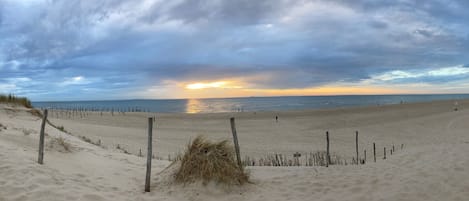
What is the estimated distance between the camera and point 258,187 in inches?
356

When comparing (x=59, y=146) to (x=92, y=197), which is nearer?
(x=92, y=197)

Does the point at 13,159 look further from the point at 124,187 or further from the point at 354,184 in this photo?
the point at 354,184

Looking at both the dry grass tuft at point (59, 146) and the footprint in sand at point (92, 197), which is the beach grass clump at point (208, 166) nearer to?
the footprint in sand at point (92, 197)

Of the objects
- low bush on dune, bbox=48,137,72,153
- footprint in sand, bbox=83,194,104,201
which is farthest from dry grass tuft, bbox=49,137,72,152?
footprint in sand, bbox=83,194,104,201

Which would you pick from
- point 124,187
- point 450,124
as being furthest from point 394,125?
point 124,187

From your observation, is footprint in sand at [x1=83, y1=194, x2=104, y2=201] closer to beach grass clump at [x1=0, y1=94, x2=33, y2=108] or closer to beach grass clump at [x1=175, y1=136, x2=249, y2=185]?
beach grass clump at [x1=175, y1=136, x2=249, y2=185]

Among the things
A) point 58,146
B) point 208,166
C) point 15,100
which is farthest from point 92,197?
point 15,100

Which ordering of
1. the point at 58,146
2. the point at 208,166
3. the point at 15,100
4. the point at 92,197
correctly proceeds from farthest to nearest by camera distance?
the point at 15,100 < the point at 58,146 < the point at 208,166 < the point at 92,197

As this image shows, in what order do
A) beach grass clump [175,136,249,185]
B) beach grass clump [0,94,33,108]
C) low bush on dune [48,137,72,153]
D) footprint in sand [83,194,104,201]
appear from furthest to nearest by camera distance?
1. beach grass clump [0,94,33,108]
2. low bush on dune [48,137,72,153]
3. beach grass clump [175,136,249,185]
4. footprint in sand [83,194,104,201]

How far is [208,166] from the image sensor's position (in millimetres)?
8672

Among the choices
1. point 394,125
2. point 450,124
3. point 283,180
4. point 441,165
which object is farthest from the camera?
point 394,125

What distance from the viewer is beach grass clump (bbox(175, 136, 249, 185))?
870 cm

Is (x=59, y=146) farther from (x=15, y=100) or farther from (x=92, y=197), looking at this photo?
(x=15, y=100)

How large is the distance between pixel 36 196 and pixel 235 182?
13.5ft
